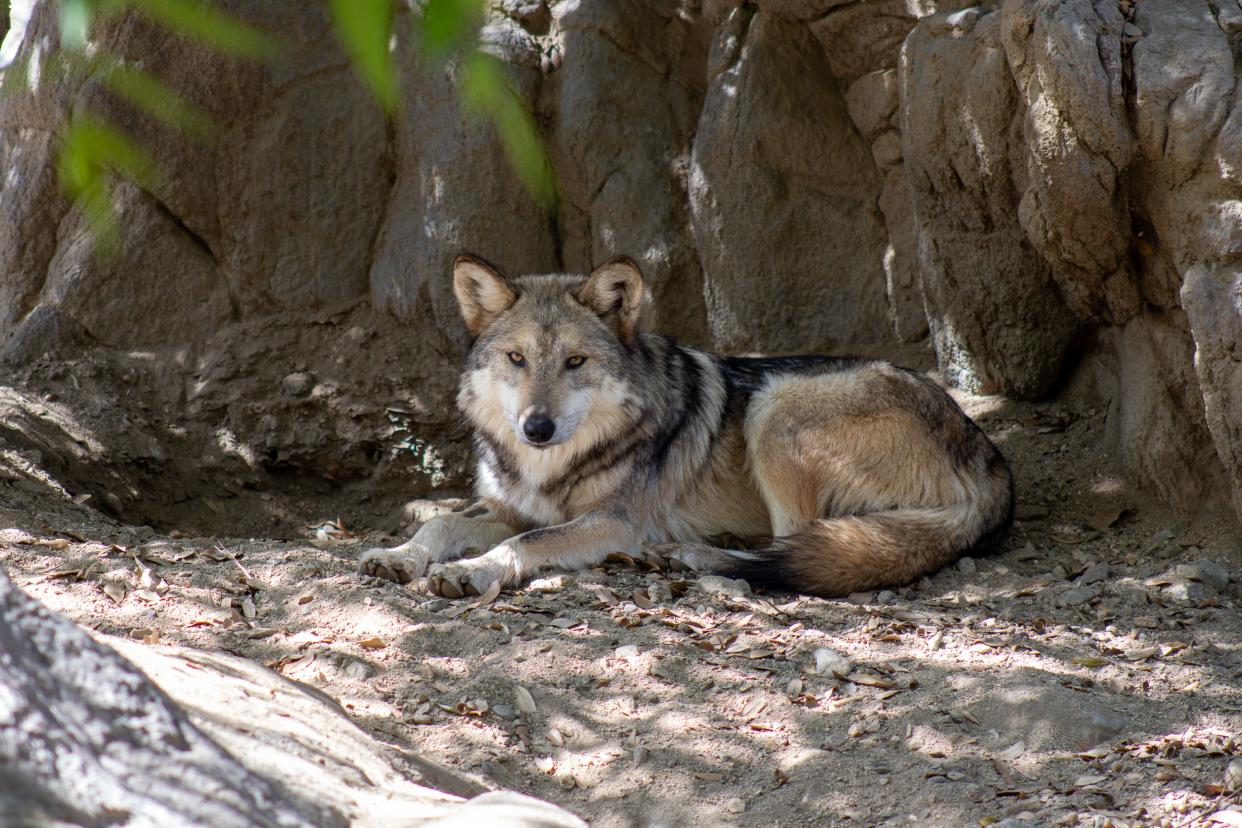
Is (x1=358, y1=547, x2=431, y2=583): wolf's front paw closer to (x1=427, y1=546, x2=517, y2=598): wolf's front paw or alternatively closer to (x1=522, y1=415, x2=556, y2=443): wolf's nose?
(x1=427, y1=546, x2=517, y2=598): wolf's front paw

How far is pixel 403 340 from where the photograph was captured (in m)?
7.46

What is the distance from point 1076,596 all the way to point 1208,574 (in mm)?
555

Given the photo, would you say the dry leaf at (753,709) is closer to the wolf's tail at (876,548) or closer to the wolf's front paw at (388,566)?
the wolf's tail at (876,548)

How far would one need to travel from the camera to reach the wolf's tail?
476 cm

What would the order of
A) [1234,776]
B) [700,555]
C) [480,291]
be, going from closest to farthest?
[1234,776] → [700,555] → [480,291]

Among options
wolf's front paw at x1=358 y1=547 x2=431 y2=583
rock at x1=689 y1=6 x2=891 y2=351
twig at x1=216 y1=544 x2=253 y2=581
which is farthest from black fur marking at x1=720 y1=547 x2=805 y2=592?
rock at x1=689 y1=6 x2=891 y2=351

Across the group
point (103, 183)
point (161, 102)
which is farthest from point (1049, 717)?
point (103, 183)

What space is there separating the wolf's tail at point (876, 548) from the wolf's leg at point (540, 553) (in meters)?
0.62

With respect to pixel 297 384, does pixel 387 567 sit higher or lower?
lower

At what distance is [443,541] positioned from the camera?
204 inches

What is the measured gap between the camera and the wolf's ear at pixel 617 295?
5.20m

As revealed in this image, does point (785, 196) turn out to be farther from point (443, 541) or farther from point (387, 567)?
point (387, 567)

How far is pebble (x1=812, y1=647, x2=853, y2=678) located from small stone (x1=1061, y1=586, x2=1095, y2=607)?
4.12 feet

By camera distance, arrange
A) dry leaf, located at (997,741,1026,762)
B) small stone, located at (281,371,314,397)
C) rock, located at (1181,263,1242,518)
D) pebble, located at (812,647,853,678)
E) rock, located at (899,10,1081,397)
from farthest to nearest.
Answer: small stone, located at (281,371,314,397)
rock, located at (899,10,1081,397)
rock, located at (1181,263,1242,518)
pebble, located at (812,647,853,678)
dry leaf, located at (997,741,1026,762)
